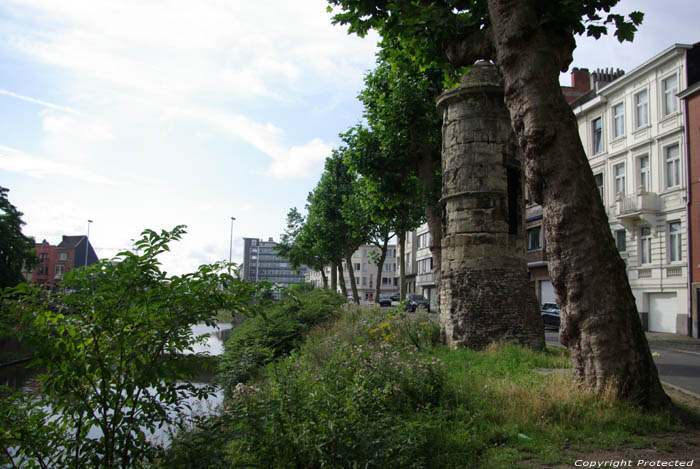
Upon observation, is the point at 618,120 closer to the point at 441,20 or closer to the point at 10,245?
the point at 441,20

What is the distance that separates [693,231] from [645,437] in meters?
21.8

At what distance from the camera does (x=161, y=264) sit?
4.21 m

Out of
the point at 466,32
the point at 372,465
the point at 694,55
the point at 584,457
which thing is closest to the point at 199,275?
the point at 372,465

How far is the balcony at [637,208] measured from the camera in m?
25.4

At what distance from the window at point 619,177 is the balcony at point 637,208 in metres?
1.52

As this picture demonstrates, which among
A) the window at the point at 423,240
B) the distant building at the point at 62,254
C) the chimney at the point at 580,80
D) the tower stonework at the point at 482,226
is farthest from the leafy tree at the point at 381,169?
the distant building at the point at 62,254

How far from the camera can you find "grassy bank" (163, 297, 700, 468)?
14.0 ft

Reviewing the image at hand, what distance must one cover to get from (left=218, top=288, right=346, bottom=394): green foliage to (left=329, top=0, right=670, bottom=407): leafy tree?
447 centimetres

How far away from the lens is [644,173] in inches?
1067

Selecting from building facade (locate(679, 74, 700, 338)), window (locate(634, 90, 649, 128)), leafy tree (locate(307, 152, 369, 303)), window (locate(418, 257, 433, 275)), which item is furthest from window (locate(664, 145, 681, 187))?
window (locate(418, 257, 433, 275))

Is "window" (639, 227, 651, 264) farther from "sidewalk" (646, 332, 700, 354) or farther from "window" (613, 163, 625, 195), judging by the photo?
"sidewalk" (646, 332, 700, 354)

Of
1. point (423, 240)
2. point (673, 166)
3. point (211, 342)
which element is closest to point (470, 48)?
point (673, 166)

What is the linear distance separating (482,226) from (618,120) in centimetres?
2129

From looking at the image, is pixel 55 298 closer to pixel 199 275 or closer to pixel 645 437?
pixel 199 275
